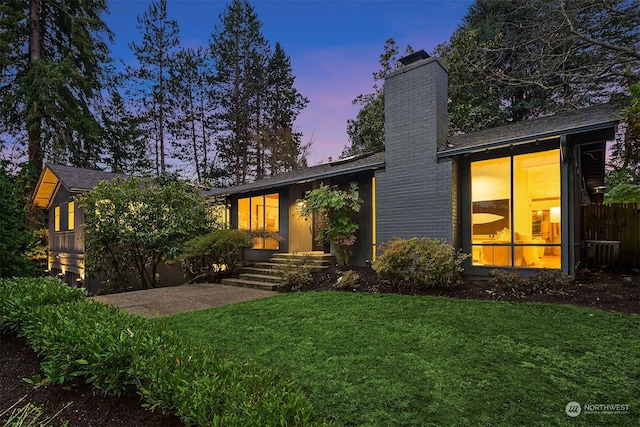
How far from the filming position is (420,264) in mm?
6309

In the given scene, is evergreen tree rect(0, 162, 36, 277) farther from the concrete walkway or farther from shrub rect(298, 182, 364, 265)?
shrub rect(298, 182, 364, 265)

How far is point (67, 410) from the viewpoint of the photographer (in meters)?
2.43

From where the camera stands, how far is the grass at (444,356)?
2.33 meters

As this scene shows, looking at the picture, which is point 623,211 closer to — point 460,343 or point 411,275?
point 411,275

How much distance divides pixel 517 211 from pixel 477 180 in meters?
1.07

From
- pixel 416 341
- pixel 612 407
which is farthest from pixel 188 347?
pixel 612 407

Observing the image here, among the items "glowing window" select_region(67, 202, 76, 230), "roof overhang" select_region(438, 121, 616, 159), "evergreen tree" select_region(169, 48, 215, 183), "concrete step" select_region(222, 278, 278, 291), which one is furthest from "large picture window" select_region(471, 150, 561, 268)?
"evergreen tree" select_region(169, 48, 215, 183)

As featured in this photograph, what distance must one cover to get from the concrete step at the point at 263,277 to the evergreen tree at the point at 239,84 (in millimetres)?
14892

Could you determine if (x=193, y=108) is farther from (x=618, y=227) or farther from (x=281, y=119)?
(x=618, y=227)

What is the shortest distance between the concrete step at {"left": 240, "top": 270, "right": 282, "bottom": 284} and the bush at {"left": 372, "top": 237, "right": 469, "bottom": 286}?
295 cm

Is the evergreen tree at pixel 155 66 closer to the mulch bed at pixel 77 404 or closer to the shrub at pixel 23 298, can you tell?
the shrub at pixel 23 298

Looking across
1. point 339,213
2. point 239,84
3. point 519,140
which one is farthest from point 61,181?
point 519,140

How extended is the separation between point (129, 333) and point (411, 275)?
499 cm

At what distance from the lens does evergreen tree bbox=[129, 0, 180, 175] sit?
69.5 ft
